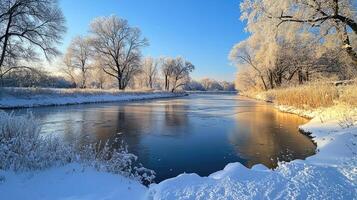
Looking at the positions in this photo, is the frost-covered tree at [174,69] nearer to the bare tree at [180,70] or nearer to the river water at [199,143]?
the bare tree at [180,70]

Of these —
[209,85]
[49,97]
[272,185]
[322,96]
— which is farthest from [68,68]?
[209,85]

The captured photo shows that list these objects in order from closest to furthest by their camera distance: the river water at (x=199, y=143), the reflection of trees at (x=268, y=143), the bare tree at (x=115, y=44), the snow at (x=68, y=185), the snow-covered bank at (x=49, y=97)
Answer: the snow at (x=68, y=185), the river water at (x=199, y=143), the reflection of trees at (x=268, y=143), the snow-covered bank at (x=49, y=97), the bare tree at (x=115, y=44)

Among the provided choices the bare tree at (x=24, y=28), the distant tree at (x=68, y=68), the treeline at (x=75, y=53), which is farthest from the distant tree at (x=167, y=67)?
the bare tree at (x=24, y=28)

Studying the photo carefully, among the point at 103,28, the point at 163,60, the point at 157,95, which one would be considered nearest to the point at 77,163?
the point at 103,28

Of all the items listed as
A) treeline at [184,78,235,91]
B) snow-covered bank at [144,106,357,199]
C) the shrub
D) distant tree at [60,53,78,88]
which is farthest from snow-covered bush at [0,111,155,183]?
treeline at [184,78,235,91]

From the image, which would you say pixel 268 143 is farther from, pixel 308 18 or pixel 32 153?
pixel 32 153

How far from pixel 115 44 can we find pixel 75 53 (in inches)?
545

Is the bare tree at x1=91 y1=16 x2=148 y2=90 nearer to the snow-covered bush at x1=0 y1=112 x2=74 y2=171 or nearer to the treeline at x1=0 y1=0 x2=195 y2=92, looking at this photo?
the treeline at x1=0 y1=0 x2=195 y2=92

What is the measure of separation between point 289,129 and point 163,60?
75.8 m

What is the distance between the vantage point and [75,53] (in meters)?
60.1

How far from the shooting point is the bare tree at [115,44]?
49.2m

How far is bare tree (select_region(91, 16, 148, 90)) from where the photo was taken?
162 ft

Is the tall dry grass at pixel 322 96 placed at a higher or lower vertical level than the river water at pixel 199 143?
higher

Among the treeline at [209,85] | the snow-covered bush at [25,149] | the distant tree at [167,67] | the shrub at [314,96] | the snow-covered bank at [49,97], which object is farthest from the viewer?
the treeline at [209,85]
